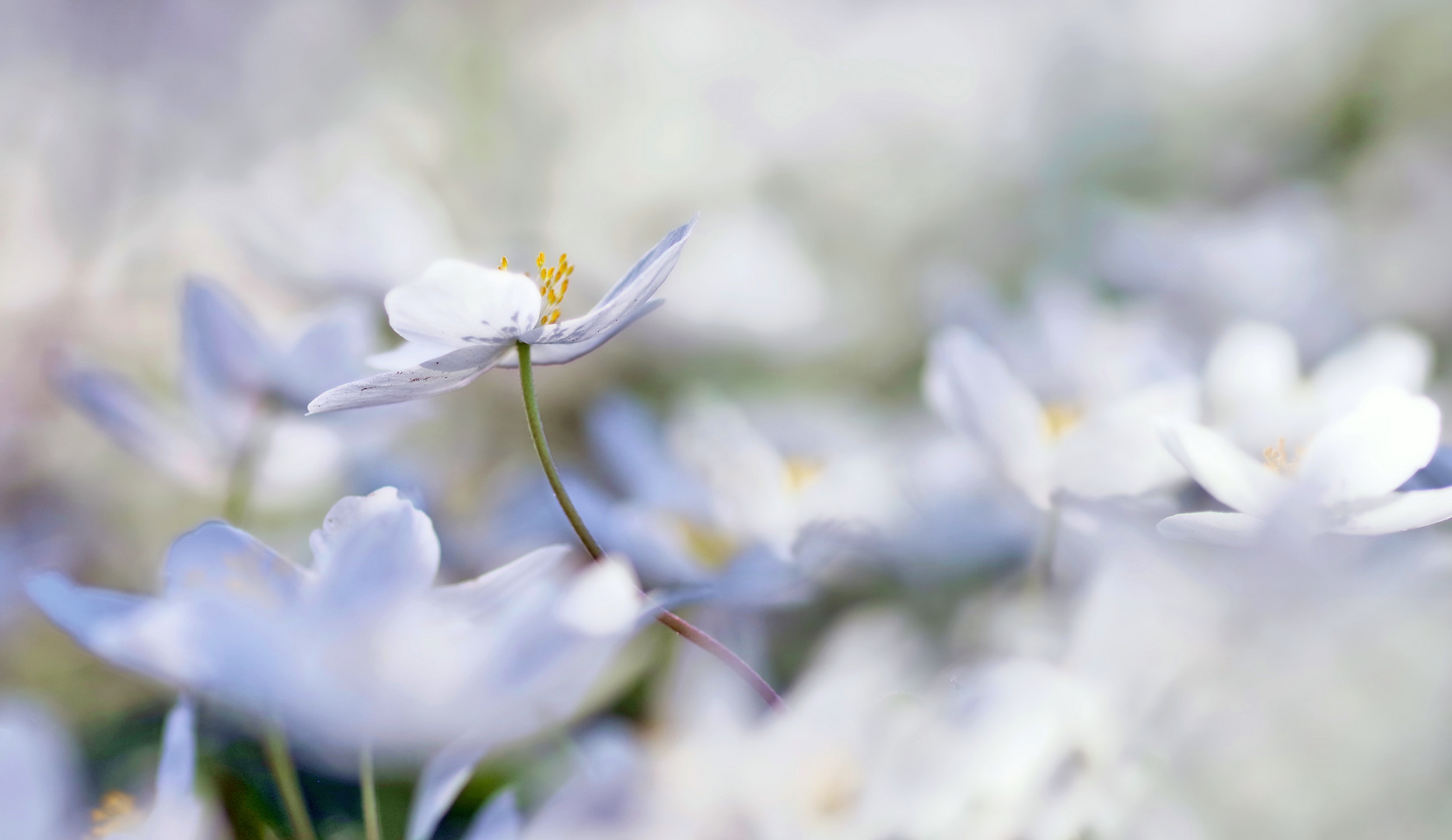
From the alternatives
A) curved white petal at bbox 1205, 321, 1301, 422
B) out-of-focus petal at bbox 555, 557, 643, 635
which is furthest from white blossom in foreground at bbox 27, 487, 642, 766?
curved white petal at bbox 1205, 321, 1301, 422

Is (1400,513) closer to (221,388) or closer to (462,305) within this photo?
(462,305)

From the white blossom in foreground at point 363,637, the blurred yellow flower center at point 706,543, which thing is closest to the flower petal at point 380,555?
the white blossom in foreground at point 363,637

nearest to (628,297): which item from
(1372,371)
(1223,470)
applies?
(1223,470)

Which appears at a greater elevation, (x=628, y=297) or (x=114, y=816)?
(x=628, y=297)

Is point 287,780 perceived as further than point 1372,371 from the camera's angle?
No

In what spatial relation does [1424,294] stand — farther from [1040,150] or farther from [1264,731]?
[1264,731]
